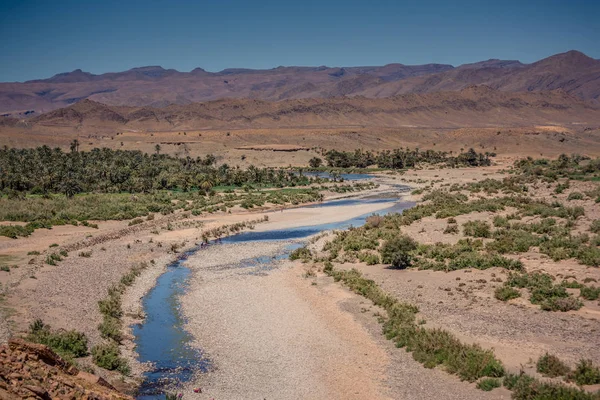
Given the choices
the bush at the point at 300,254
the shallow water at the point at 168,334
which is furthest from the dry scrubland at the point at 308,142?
the shallow water at the point at 168,334

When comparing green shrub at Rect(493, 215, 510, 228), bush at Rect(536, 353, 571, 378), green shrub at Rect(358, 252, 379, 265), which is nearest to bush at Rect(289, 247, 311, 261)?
green shrub at Rect(358, 252, 379, 265)

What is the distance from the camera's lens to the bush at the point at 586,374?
15.4m

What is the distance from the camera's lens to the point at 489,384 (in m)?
16.4

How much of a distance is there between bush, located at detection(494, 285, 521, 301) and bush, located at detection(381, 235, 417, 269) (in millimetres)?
7639

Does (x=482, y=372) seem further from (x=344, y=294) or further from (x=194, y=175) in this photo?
(x=194, y=175)

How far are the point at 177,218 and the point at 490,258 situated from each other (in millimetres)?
34352

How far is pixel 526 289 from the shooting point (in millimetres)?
24875

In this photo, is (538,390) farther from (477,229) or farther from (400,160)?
(400,160)

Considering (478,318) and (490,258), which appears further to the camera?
(490,258)

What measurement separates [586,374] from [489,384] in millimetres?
2569

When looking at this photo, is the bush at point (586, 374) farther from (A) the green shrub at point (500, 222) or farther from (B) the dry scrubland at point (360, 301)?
(A) the green shrub at point (500, 222)

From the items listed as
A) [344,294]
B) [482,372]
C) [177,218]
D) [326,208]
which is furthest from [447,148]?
[482,372]

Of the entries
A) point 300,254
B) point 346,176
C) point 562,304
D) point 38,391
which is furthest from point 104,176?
point 38,391

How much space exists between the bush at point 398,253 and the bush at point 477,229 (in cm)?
567
